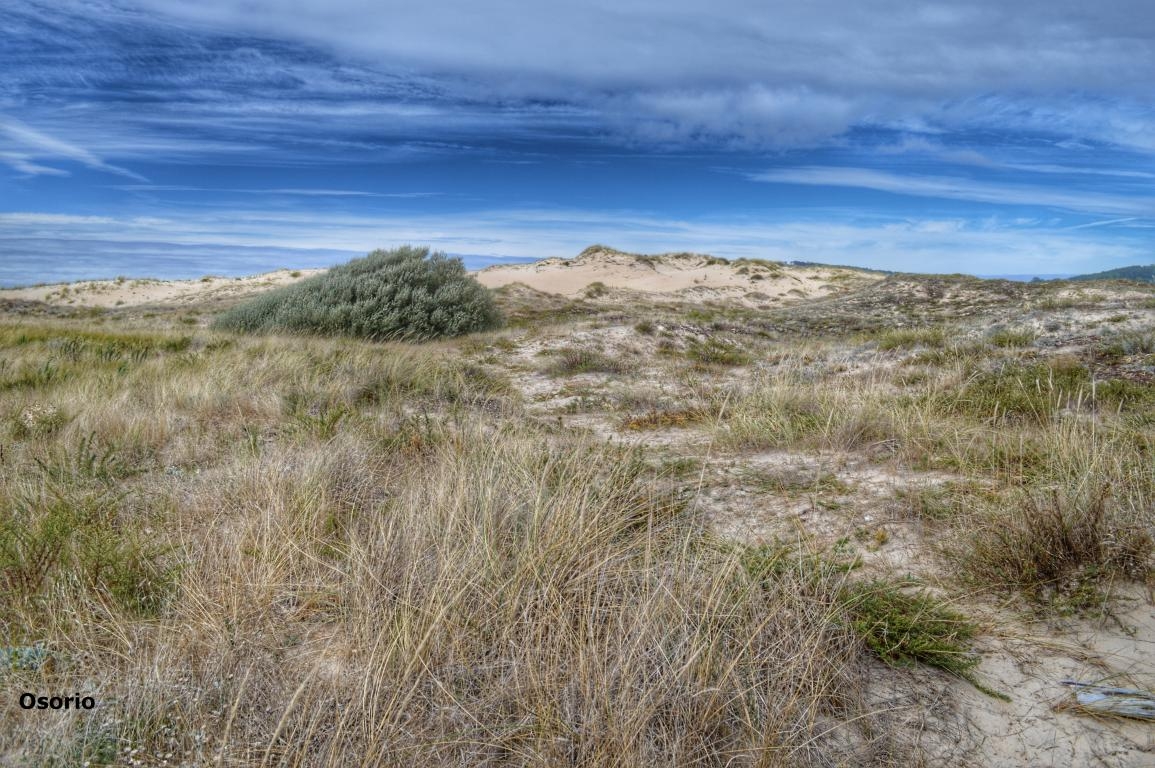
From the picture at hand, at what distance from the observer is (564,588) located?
88.4 inches

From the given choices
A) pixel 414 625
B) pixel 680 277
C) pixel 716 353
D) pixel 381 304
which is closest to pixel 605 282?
pixel 680 277

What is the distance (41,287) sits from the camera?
33031mm

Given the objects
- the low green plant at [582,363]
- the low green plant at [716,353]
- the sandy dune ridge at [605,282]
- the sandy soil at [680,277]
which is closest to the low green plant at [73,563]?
the low green plant at [582,363]

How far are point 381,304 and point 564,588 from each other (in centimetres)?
1158

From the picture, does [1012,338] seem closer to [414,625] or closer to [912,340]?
[912,340]

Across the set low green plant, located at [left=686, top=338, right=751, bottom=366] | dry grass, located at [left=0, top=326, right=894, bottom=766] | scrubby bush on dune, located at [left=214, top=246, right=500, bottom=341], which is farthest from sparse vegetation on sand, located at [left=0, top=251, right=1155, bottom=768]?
scrubby bush on dune, located at [left=214, top=246, right=500, bottom=341]

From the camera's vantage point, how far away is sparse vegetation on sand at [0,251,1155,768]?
5.58ft

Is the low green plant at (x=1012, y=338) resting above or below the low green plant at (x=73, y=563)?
above

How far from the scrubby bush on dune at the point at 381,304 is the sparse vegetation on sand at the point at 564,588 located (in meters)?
7.78

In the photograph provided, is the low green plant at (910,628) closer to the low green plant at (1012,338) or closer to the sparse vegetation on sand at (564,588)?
the sparse vegetation on sand at (564,588)

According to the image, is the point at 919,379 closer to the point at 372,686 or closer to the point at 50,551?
the point at 372,686

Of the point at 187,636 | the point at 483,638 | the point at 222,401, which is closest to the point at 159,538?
the point at 187,636

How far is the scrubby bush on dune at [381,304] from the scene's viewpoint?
12.5 meters

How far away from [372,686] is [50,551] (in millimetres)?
1632
